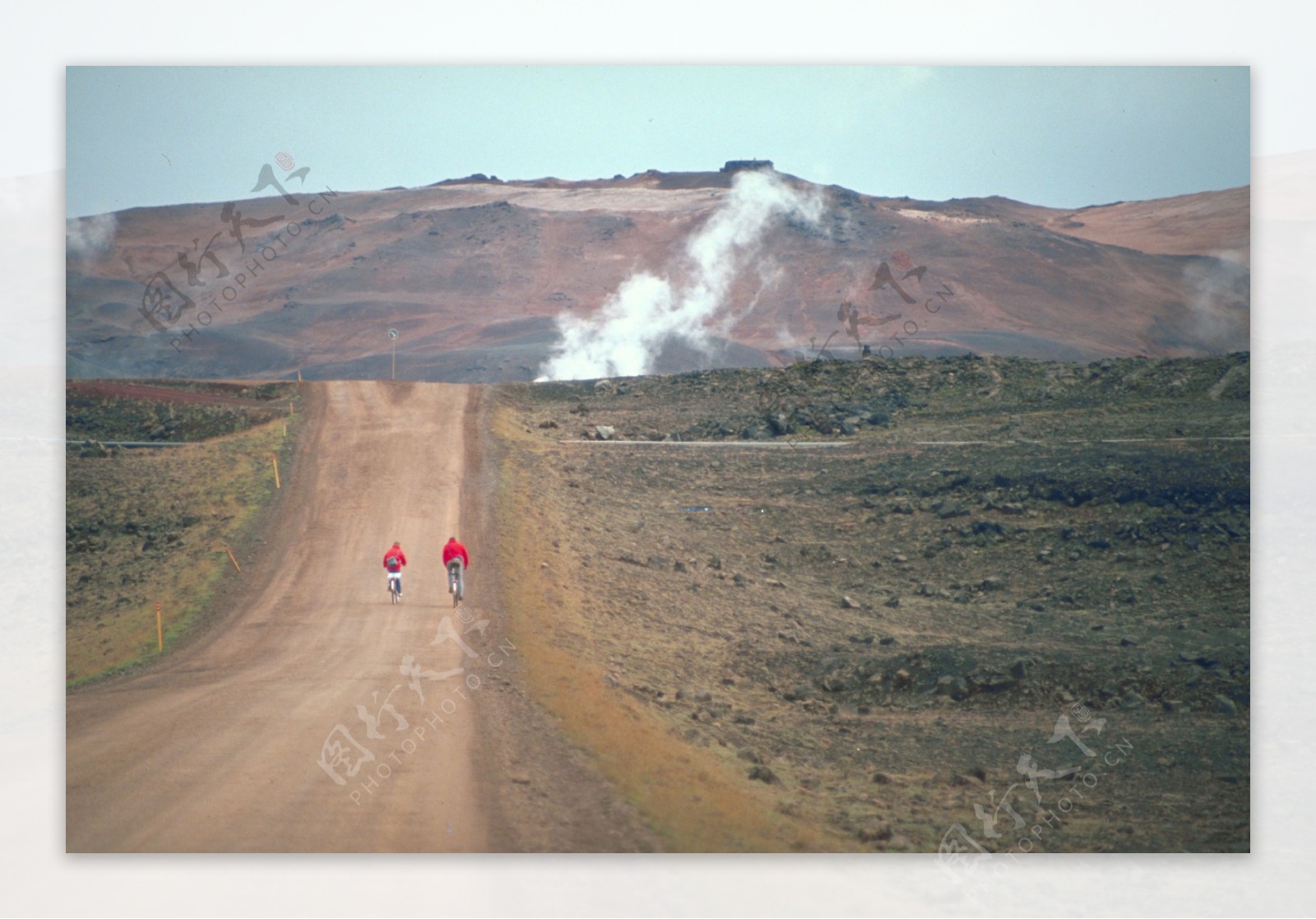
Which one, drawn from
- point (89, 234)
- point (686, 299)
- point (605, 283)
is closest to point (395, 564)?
point (89, 234)

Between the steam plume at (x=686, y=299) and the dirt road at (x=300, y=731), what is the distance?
713 inches

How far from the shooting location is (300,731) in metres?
11.9

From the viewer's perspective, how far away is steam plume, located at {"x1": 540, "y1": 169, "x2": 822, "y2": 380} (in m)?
34.1

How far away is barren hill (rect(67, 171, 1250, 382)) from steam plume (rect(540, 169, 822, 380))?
197 mm

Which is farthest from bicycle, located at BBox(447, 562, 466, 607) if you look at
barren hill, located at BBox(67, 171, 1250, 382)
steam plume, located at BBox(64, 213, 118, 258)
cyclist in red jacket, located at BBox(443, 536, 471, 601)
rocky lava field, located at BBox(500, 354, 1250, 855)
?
barren hill, located at BBox(67, 171, 1250, 382)

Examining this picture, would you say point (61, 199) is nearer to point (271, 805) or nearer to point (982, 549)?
point (271, 805)

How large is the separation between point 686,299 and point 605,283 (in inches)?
111

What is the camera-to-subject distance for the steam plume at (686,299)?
3406 centimetres

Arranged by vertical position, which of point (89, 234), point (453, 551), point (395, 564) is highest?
point (89, 234)

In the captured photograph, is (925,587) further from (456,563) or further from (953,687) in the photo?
(456,563)

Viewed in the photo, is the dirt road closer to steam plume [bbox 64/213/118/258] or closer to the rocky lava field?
the rocky lava field

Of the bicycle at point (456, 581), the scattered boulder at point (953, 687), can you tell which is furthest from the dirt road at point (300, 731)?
the scattered boulder at point (953, 687)

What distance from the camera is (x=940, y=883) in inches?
455

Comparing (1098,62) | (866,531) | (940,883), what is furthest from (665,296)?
(940,883)
